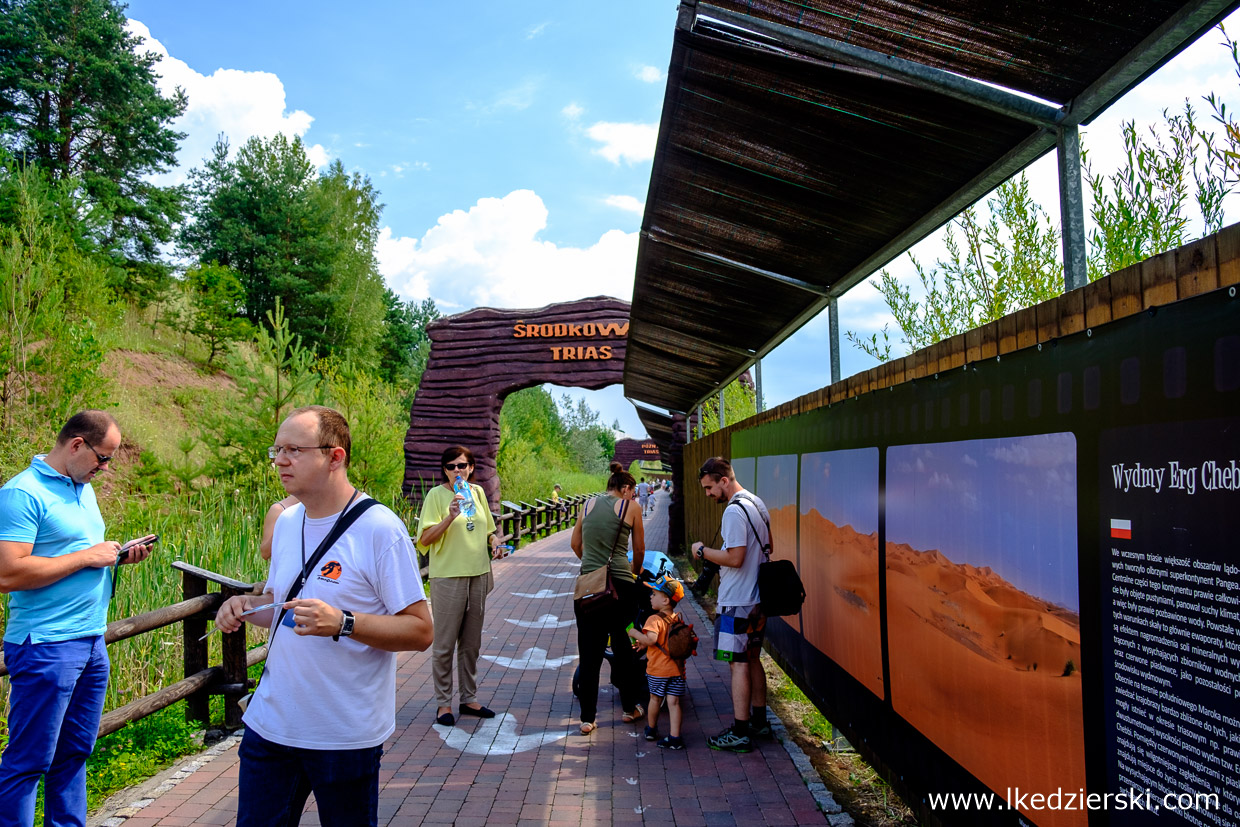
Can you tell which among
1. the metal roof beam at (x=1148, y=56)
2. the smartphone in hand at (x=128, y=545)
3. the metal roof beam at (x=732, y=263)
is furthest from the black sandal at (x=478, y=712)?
the metal roof beam at (x=1148, y=56)

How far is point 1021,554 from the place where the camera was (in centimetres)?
243

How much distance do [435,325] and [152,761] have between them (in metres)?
15.5

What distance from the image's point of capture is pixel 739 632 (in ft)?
15.2

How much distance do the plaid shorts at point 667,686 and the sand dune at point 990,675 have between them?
163cm

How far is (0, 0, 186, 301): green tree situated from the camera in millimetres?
27516

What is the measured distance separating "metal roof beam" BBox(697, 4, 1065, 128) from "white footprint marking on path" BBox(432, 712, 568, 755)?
412 cm

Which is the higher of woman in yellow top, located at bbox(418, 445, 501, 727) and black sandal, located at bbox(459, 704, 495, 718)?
woman in yellow top, located at bbox(418, 445, 501, 727)

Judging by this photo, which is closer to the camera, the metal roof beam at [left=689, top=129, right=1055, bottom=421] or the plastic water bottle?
the metal roof beam at [left=689, top=129, right=1055, bottom=421]

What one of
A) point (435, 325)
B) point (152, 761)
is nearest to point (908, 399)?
point (152, 761)

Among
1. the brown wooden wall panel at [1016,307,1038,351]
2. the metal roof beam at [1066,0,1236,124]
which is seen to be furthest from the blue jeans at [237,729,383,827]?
the metal roof beam at [1066,0,1236,124]

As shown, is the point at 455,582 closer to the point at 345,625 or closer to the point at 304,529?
the point at 304,529

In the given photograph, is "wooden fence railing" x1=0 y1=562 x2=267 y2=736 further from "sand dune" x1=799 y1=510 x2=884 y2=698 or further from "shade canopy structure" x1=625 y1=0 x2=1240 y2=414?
"shade canopy structure" x1=625 y1=0 x2=1240 y2=414

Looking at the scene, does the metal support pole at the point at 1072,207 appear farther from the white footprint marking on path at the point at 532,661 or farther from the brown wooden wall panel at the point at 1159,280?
the white footprint marking on path at the point at 532,661

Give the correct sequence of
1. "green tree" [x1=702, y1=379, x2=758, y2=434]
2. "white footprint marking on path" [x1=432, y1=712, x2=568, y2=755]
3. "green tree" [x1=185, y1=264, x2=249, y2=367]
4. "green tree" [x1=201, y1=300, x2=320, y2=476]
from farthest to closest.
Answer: "green tree" [x1=185, y1=264, x2=249, y2=367] → "green tree" [x1=702, y1=379, x2=758, y2=434] → "green tree" [x1=201, y1=300, x2=320, y2=476] → "white footprint marking on path" [x1=432, y1=712, x2=568, y2=755]
